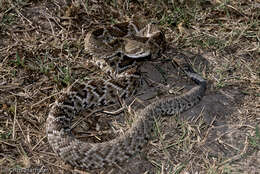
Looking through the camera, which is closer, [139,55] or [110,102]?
[110,102]

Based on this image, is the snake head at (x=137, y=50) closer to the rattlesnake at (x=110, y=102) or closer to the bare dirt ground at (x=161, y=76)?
the rattlesnake at (x=110, y=102)

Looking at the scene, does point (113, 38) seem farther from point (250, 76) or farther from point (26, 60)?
point (250, 76)

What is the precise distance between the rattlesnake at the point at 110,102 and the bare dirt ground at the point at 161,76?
14 centimetres

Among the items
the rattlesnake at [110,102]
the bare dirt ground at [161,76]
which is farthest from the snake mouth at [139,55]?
the bare dirt ground at [161,76]

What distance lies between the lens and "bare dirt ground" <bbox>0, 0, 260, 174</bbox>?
517 cm

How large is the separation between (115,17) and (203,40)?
1.85 m

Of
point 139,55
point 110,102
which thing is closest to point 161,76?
point 139,55

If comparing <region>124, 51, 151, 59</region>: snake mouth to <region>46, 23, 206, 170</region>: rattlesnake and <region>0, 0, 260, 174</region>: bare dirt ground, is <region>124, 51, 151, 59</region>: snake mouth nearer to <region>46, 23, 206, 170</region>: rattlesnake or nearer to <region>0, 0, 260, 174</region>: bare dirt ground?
<region>46, 23, 206, 170</region>: rattlesnake

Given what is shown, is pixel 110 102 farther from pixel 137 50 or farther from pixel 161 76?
pixel 137 50

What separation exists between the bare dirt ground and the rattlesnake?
0.46 feet

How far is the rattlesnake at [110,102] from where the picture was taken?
200 inches

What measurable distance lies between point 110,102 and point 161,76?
1062 millimetres

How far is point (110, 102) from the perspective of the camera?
6.21 m

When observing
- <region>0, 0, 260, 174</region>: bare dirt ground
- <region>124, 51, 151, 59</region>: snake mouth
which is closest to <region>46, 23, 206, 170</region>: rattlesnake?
<region>124, 51, 151, 59</region>: snake mouth
